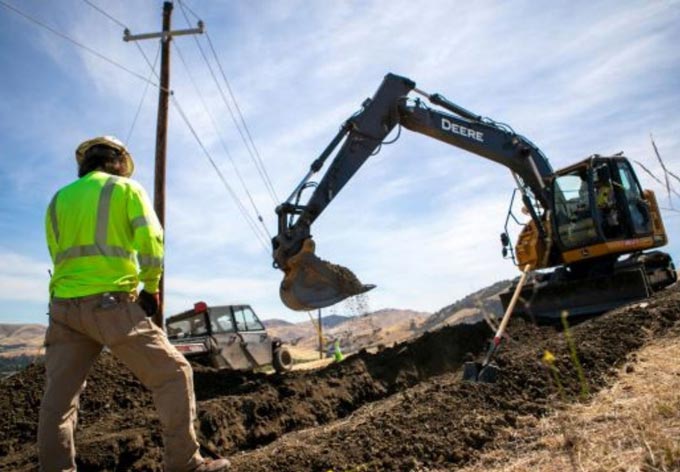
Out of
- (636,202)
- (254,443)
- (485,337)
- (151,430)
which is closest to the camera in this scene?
(151,430)

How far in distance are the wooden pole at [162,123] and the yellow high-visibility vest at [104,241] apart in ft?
30.0

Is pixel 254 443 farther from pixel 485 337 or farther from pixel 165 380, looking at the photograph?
pixel 485 337

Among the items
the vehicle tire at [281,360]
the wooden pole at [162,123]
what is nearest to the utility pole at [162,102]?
the wooden pole at [162,123]

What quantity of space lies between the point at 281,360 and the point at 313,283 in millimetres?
5778

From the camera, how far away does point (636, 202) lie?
10.5 metres

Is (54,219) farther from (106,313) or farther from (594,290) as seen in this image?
(594,290)

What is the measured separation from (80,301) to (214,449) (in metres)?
2.22

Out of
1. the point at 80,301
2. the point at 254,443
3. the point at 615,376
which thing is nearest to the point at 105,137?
the point at 80,301

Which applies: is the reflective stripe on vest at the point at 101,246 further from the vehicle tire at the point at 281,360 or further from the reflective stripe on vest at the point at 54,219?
the vehicle tire at the point at 281,360

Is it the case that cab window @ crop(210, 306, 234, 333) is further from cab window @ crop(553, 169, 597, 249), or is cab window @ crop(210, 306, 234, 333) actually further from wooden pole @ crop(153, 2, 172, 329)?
cab window @ crop(553, 169, 597, 249)

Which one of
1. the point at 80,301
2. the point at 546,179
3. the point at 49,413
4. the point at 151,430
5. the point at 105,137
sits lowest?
the point at 151,430

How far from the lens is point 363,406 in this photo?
6.13m

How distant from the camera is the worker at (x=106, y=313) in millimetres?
3008

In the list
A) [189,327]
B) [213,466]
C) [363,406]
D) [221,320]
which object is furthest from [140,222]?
[221,320]
